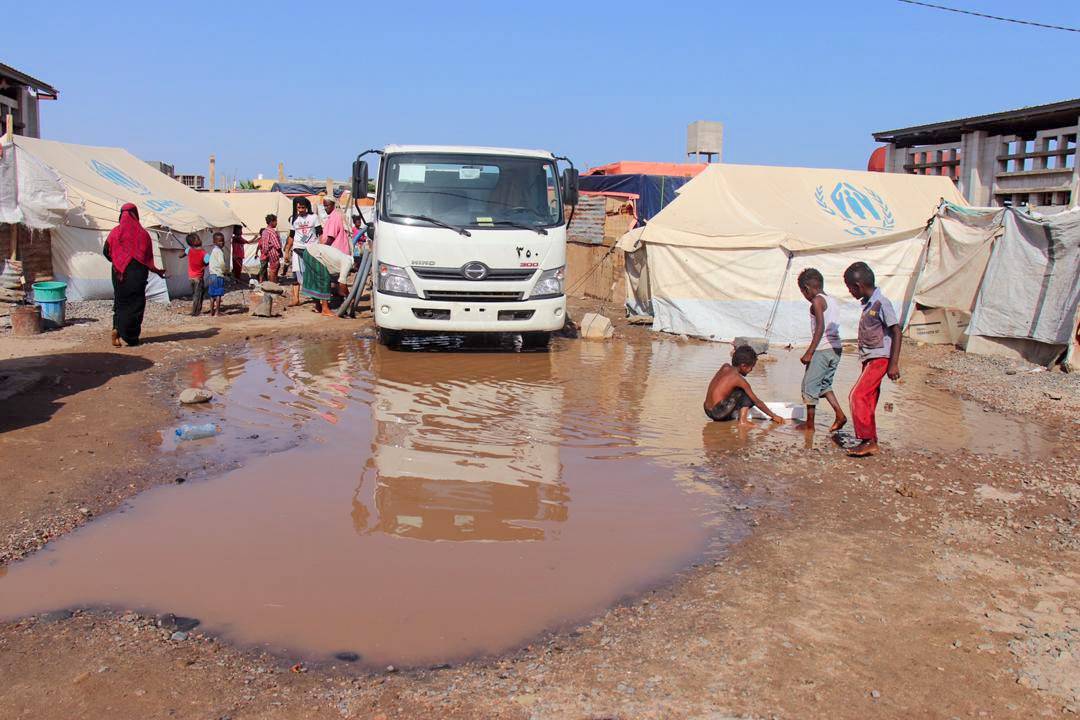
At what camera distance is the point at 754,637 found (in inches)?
140

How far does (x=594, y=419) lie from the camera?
24.6 feet

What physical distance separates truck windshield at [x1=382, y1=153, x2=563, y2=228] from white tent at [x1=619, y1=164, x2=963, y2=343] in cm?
300

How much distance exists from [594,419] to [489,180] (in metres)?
3.88

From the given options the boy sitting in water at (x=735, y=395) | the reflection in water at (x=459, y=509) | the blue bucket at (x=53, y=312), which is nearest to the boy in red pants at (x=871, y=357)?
the boy sitting in water at (x=735, y=395)

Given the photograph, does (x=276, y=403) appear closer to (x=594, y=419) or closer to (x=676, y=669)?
(x=594, y=419)

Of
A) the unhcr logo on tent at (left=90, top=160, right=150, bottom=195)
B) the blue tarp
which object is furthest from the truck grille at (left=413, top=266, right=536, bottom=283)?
the unhcr logo on tent at (left=90, top=160, right=150, bottom=195)

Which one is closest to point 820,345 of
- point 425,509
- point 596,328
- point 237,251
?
point 425,509

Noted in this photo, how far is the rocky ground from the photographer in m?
3.07

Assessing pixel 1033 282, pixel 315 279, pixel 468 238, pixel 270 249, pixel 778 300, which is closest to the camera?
pixel 468 238

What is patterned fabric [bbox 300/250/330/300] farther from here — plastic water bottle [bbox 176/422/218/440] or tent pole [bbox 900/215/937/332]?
tent pole [bbox 900/215/937/332]

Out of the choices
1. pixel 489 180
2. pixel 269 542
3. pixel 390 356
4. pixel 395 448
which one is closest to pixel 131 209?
pixel 390 356

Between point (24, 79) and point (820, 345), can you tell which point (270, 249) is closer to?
point (24, 79)

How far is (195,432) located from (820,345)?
4.67 metres

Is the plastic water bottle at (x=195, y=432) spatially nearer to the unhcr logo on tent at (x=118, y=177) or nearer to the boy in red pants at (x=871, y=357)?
the boy in red pants at (x=871, y=357)
